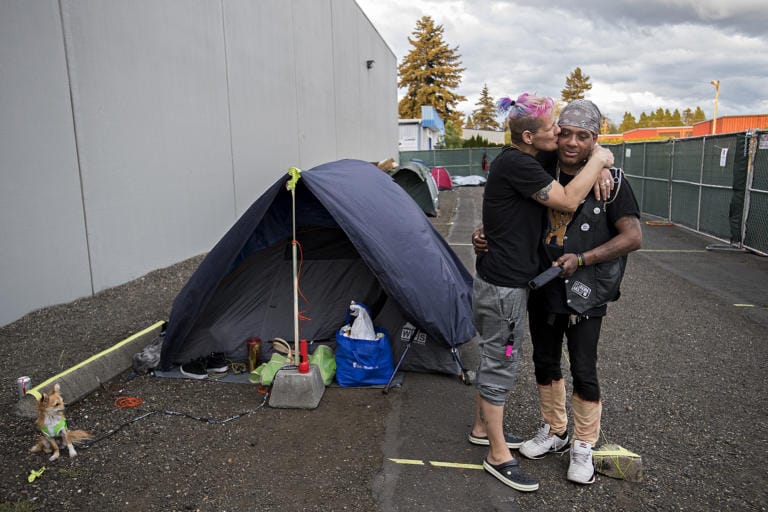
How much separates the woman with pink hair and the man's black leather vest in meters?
0.18

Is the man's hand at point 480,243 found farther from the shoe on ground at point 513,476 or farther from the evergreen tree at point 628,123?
the evergreen tree at point 628,123

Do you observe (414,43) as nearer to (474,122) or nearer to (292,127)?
(474,122)

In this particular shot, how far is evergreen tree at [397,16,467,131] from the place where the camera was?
58.5 metres

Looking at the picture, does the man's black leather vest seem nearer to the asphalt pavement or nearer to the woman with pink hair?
the woman with pink hair

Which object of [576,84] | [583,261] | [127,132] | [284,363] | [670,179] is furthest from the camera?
[576,84]

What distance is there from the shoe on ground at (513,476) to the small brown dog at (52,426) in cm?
265

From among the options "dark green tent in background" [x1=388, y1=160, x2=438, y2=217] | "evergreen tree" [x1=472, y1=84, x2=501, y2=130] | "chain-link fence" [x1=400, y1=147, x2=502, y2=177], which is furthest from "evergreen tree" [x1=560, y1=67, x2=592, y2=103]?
"dark green tent in background" [x1=388, y1=160, x2=438, y2=217]

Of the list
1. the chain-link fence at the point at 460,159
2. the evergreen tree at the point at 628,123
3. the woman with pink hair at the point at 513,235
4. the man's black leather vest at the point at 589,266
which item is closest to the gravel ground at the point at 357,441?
the woman with pink hair at the point at 513,235

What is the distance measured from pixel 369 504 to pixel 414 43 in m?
61.5

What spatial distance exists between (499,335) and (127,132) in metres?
6.28

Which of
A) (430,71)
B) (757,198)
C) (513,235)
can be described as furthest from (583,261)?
(430,71)

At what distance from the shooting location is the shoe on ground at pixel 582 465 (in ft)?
10.1

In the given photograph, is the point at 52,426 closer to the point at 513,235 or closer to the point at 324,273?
the point at 324,273

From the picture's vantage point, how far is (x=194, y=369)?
185 inches
